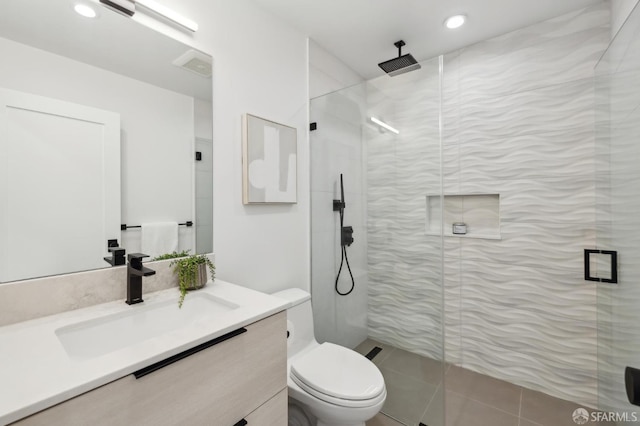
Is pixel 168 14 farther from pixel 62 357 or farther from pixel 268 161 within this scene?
pixel 62 357

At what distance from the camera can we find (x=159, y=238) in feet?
4.16

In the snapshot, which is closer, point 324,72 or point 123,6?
point 123,6

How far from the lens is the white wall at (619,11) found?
1.40 meters

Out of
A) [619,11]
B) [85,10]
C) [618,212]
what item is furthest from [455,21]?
[85,10]

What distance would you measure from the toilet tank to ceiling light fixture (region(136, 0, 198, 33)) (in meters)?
1.50

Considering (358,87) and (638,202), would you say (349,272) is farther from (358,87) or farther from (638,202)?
(638,202)

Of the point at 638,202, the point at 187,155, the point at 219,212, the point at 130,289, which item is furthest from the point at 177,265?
the point at 638,202

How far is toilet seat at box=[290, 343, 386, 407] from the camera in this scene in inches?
48.8

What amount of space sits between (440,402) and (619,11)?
96.0 inches

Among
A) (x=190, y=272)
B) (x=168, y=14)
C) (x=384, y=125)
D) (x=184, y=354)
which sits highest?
(x=168, y=14)

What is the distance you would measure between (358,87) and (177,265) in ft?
5.33

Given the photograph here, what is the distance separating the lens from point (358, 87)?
196 centimetres

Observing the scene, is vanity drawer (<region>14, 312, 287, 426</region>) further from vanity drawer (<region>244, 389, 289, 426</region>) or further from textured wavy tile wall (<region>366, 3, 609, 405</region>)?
textured wavy tile wall (<region>366, 3, 609, 405</region>)

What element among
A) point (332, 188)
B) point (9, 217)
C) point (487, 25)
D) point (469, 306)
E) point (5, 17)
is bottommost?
point (469, 306)
